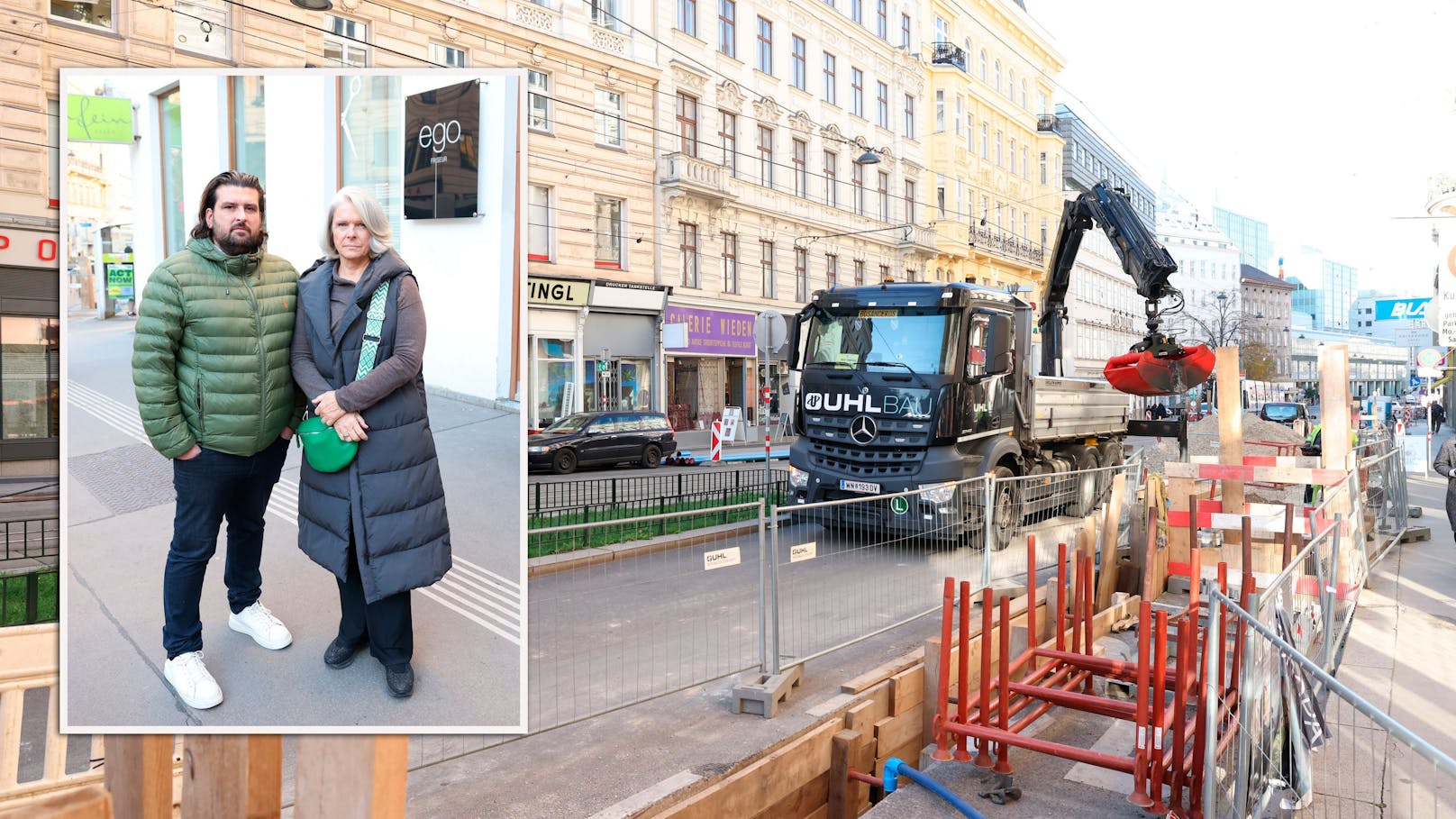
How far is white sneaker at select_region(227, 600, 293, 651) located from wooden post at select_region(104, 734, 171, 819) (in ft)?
1.49

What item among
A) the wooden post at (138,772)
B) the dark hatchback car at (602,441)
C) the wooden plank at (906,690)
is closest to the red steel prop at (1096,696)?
the wooden plank at (906,690)

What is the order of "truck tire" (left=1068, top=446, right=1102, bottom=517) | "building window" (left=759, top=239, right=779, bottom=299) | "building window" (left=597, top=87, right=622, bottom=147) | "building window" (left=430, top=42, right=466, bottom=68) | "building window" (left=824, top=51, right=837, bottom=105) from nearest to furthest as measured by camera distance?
1. "truck tire" (left=1068, top=446, right=1102, bottom=517)
2. "building window" (left=430, top=42, right=466, bottom=68)
3. "building window" (left=597, top=87, right=622, bottom=147)
4. "building window" (left=759, top=239, right=779, bottom=299)
5. "building window" (left=824, top=51, right=837, bottom=105)

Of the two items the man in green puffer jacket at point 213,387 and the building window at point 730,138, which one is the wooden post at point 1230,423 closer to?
the man in green puffer jacket at point 213,387

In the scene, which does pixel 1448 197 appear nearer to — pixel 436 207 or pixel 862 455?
pixel 862 455

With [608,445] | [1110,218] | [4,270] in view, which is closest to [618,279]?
[608,445]

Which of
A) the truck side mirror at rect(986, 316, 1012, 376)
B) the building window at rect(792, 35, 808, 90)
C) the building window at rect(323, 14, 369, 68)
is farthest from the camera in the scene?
the building window at rect(792, 35, 808, 90)

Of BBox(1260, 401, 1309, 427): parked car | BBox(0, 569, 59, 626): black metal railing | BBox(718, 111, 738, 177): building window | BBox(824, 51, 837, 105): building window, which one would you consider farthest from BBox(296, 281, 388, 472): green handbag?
BBox(1260, 401, 1309, 427): parked car

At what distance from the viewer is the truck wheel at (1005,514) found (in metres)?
9.56

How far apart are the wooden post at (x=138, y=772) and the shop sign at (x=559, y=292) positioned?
21273mm

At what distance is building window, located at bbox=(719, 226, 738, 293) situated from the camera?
29078mm

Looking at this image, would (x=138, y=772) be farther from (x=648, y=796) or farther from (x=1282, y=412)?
(x=1282, y=412)

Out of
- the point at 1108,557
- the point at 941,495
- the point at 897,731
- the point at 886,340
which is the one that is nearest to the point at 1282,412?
the point at 886,340

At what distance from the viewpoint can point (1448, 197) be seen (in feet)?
91.5

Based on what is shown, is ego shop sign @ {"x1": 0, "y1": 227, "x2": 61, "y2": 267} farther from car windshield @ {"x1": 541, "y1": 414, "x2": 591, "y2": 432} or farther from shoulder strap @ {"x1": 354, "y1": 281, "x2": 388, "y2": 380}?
car windshield @ {"x1": 541, "y1": 414, "x2": 591, "y2": 432}
